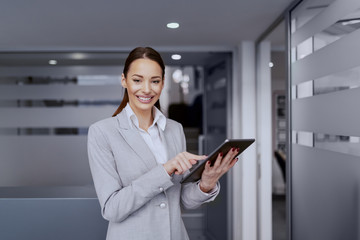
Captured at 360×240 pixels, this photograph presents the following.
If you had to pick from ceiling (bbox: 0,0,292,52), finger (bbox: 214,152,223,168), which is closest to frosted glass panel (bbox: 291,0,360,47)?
ceiling (bbox: 0,0,292,52)

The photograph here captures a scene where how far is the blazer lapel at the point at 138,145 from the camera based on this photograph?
137 centimetres

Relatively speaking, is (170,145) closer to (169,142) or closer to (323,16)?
(169,142)

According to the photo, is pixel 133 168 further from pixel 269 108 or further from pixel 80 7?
pixel 269 108

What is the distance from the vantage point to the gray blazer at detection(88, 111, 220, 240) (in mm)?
1266

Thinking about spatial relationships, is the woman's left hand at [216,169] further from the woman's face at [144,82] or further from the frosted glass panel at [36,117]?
the frosted glass panel at [36,117]

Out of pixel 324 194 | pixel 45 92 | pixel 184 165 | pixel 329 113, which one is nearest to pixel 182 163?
pixel 184 165

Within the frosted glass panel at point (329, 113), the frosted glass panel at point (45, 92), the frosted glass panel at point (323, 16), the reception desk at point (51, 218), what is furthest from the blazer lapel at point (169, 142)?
the frosted glass panel at point (45, 92)

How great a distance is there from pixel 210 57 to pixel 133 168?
310cm

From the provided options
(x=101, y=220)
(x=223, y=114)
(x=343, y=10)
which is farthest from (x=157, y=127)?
(x=223, y=114)

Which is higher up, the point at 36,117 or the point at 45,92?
the point at 45,92

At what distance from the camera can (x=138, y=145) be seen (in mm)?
1379

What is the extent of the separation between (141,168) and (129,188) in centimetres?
12

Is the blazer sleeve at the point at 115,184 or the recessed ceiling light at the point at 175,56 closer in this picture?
the blazer sleeve at the point at 115,184

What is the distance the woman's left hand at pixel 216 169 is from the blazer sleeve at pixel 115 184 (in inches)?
5.9
